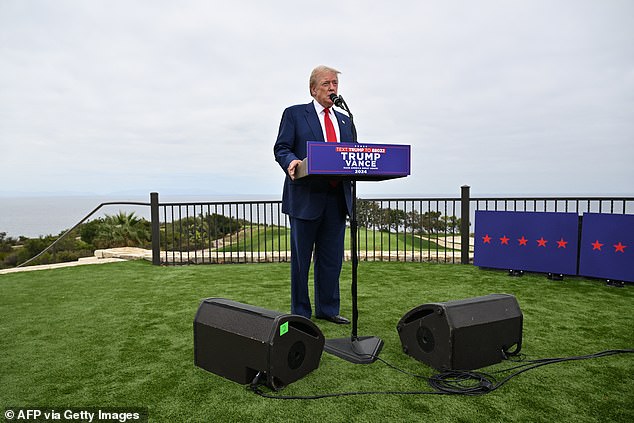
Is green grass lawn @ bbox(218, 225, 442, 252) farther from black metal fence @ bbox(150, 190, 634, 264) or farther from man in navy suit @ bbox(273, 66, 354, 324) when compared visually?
man in navy suit @ bbox(273, 66, 354, 324)

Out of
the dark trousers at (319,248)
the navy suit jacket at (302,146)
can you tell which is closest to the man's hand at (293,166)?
the navy suit jacket at (302,146)

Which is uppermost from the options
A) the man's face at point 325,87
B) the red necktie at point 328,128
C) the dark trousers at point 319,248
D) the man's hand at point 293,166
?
the man's face at point 325,87

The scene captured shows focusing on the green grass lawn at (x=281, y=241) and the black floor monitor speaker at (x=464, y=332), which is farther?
the green grass lawn at (x=281, y=241)

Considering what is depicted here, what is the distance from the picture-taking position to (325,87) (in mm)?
2627

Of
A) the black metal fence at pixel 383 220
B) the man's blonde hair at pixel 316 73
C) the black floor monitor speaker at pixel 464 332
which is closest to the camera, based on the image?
the black floor monitor speaker at pixel 464 332

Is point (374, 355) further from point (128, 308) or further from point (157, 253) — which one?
point (157, 253)

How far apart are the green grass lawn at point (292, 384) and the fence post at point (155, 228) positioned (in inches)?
58.3

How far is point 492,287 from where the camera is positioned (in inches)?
179

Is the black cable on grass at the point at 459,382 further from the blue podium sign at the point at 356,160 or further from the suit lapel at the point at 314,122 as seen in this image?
the suit lapel at the point at 314,122

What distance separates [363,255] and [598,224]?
11.0ft

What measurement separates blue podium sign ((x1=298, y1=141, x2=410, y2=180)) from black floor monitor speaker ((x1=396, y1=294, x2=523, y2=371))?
813mm

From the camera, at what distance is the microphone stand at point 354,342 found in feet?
7.61

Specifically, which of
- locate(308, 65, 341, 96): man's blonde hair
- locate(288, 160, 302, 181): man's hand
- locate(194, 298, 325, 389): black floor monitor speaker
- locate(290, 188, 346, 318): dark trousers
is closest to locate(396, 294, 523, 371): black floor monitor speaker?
locate(194, 298, 325, 389): black floor monitor speaker

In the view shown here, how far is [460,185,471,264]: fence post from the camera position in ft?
20.0
